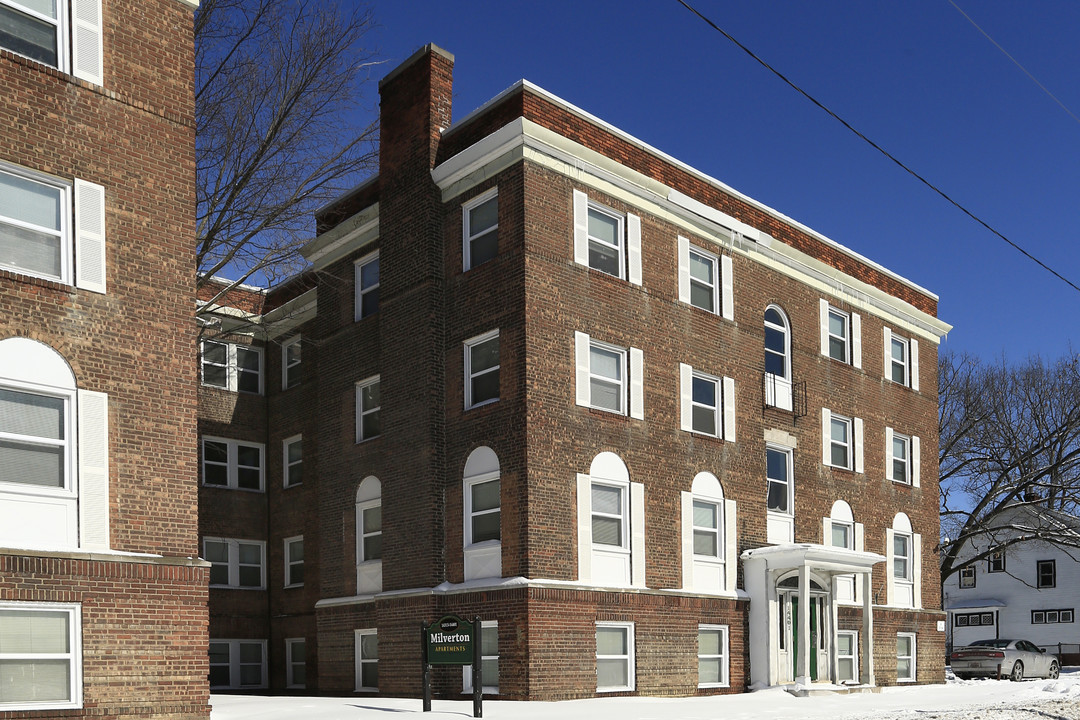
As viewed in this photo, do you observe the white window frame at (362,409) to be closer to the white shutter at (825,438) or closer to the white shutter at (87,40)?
the white shutter at (87,40)

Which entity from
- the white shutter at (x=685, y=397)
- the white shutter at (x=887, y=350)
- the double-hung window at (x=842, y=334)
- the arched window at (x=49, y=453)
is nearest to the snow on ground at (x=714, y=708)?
the arched window at (x=49, y=453)

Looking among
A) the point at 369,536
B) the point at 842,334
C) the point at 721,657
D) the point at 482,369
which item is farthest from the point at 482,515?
the point at 842,334

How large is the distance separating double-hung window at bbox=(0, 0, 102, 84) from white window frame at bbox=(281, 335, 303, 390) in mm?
15910

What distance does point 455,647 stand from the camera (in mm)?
17125

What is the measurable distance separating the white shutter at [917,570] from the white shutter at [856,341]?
558cm

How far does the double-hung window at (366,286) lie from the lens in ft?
86.2

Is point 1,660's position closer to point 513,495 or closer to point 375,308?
point 513,495

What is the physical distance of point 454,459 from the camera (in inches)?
897

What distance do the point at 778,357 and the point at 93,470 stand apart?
58.6ft

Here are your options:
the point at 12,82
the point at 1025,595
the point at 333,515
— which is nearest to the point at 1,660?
the point at 12,82

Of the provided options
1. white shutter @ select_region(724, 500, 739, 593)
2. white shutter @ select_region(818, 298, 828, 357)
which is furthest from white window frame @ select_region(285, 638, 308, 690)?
white shutter @ select_region(818, 298, 828, 357)

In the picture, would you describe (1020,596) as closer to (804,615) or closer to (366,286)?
(804,615)

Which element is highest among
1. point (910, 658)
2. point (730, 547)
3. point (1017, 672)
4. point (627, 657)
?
point (730, 547)

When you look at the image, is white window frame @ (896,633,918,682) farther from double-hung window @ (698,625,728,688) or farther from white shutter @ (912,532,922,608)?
double-hung window @ (698,625,728,688)
